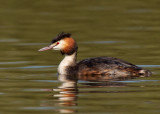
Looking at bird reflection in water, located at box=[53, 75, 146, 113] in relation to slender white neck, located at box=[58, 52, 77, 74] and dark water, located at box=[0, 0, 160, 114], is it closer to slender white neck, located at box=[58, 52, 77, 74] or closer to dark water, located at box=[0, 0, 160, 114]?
dark water, located at box=[0, 0, 160, 114]

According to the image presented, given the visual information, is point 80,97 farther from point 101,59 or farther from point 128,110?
point 101,59

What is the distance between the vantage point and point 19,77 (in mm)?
14516

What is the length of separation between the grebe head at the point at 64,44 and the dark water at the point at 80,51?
2.08ft

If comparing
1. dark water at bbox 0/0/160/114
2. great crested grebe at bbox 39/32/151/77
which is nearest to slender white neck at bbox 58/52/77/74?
great crested grebe at bbox 39/32/151/77

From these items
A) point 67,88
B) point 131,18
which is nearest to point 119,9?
point 131,18

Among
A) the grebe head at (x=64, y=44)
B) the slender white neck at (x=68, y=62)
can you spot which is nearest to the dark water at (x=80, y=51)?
the slender white neck at (x=68, y=62)

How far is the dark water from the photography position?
38.4 ft

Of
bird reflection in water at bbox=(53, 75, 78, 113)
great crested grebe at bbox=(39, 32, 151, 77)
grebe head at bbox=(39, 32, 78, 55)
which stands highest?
grebe head at bbox=(39, 32, 78, 55)

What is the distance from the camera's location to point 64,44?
15117 millimetres

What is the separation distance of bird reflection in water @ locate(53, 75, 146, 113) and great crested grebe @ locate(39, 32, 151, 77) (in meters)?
0.18

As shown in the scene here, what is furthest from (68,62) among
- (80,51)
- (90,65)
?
(80,51)

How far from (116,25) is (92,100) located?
472 inches

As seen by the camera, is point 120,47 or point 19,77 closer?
point 19,77

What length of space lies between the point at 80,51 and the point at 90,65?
4.02 metres
